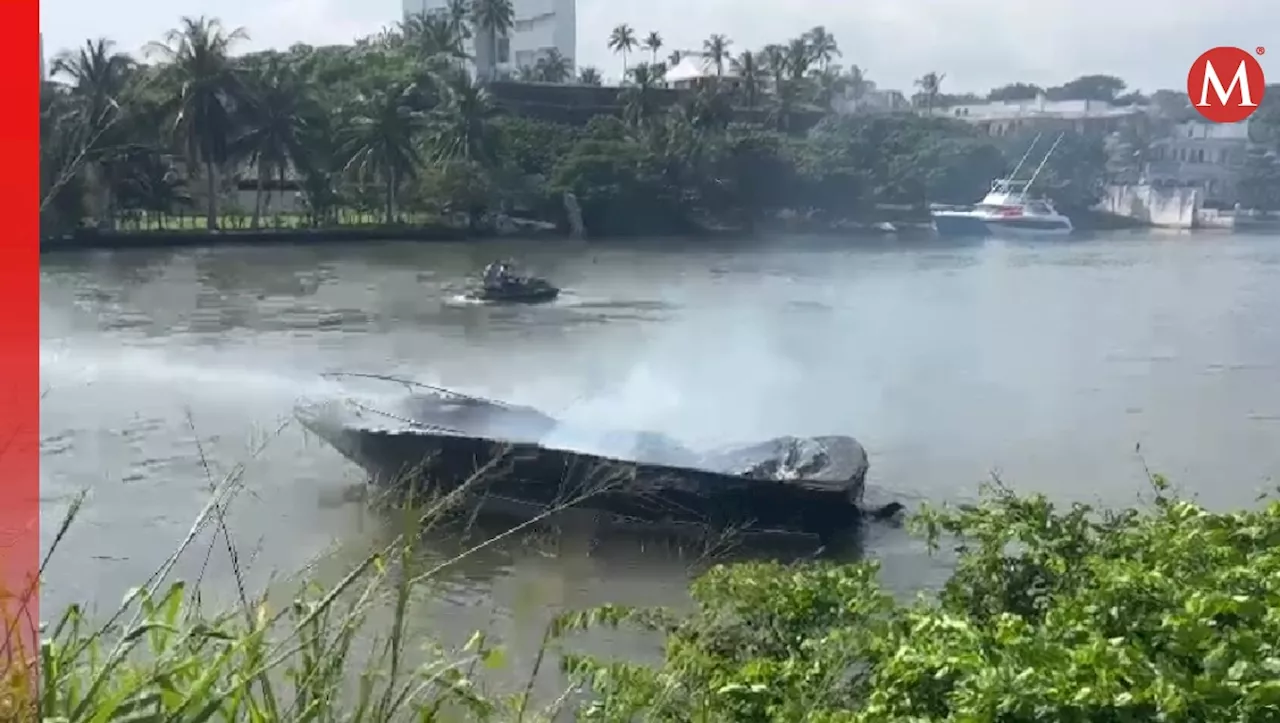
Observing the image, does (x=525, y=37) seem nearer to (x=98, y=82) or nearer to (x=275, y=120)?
(x=98, y=82)

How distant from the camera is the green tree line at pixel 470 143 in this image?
592cm

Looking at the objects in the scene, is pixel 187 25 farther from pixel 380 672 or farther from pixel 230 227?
pixel 380 672

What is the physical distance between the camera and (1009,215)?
6.18m

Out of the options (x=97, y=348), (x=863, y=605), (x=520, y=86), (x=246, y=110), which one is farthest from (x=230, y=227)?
(x=863, y=605)

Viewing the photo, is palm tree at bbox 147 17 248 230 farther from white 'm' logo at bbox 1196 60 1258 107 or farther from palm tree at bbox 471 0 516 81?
white 'm' logo at bbox 1196 60 1258 107

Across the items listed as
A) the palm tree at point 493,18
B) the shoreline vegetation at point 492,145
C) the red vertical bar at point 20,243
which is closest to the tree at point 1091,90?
the shoreline vegetation at point 492,145

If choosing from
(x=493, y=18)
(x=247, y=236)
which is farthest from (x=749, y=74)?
(x=247, y=236)

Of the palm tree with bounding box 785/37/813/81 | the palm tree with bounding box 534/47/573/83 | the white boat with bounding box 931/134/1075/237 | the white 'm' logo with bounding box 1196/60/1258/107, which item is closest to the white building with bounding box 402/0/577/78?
the palm tree with bounding box 534/47/573/83

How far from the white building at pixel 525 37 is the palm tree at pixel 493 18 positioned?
0.03 m

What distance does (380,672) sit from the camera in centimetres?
99

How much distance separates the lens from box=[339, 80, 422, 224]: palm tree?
8891 mm

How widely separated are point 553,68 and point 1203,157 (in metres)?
2.69

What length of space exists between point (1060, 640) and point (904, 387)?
17.3 ft

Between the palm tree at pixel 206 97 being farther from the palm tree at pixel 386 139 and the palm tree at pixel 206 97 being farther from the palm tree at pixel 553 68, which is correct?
the palm tree at pixel 553 68
